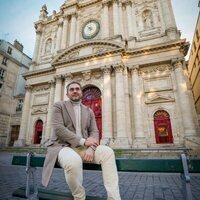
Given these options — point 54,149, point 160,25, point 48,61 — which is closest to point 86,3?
point 48,61

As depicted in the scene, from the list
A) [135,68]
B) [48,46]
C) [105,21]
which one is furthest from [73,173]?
[48,46]

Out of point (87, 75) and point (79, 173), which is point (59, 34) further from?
point (79, 173)

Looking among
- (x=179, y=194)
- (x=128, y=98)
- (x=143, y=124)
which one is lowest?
(x=179, y=194)

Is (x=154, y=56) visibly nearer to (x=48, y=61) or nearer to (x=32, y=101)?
(x=48, y=61)

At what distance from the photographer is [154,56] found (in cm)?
1566

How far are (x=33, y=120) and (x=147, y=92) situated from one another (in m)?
14.2

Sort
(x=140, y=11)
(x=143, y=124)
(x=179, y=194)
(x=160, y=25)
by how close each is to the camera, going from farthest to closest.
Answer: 1. (x=140, y=11)
2. (x=160, y=25)
3. (x=143, y=124)
4. (x=179, y=194)

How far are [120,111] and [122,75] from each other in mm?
3783

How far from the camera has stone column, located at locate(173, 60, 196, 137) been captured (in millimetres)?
12844

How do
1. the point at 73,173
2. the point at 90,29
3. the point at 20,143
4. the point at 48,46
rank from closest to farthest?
the point at 73,173
the point at 20,143
the point at 90,29
the point at 48,46

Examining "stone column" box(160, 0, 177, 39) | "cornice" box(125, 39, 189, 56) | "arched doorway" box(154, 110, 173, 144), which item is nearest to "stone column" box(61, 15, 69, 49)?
"cornice" box(125, 39, 189, 56)

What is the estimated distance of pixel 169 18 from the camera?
17.1m

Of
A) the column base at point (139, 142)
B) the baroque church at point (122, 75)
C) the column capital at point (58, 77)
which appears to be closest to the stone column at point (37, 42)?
the baroque church at point (122, 75)

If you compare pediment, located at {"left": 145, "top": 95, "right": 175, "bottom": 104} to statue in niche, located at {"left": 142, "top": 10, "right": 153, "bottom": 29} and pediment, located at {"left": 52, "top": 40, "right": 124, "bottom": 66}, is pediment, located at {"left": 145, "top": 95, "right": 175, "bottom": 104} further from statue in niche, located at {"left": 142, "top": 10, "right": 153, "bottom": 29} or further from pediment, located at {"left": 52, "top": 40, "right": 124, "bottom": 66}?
statue in niche, located at {"left": 142, "top": 10, "right": 153, "bottom": 29}
